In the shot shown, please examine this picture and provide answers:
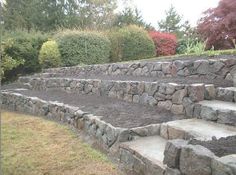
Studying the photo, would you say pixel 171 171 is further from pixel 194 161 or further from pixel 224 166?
pixel 224 166

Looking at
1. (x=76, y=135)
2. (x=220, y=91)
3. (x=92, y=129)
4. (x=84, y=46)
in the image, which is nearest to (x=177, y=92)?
(x=220, y=91)

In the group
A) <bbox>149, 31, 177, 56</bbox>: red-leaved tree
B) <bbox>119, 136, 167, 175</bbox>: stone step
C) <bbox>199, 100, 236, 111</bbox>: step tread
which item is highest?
<bbox>149, 31, 177, 56</bbox>: red-leaved tree

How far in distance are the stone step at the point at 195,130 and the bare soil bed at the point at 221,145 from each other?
0.85ft

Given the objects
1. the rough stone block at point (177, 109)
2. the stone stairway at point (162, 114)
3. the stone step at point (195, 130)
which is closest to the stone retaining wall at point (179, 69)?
the stone stairway at point (162, 114)

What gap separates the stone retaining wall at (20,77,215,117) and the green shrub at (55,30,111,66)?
3.82 metres

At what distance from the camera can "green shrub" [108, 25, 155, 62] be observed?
44.4 feet

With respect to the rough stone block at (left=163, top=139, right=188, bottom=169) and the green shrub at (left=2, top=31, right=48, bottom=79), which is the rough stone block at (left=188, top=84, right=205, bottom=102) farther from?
the green shrub at (left=2, top=31, right=48, bottom=79)

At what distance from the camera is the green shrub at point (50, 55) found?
→ 501 inches

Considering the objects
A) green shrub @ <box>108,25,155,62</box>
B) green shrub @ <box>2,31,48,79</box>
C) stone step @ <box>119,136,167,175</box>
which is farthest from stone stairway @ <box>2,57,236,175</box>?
green shrub @ <box>2,31,48,79</box>

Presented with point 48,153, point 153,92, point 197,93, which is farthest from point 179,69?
point 48,153

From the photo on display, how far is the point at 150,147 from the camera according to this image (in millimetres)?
4156

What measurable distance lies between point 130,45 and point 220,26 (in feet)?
12.2

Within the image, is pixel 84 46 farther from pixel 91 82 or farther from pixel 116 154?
pixel 116 154

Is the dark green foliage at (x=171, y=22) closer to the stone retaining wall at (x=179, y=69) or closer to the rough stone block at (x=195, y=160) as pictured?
the stone retaining wall at (x=179, y=69)
